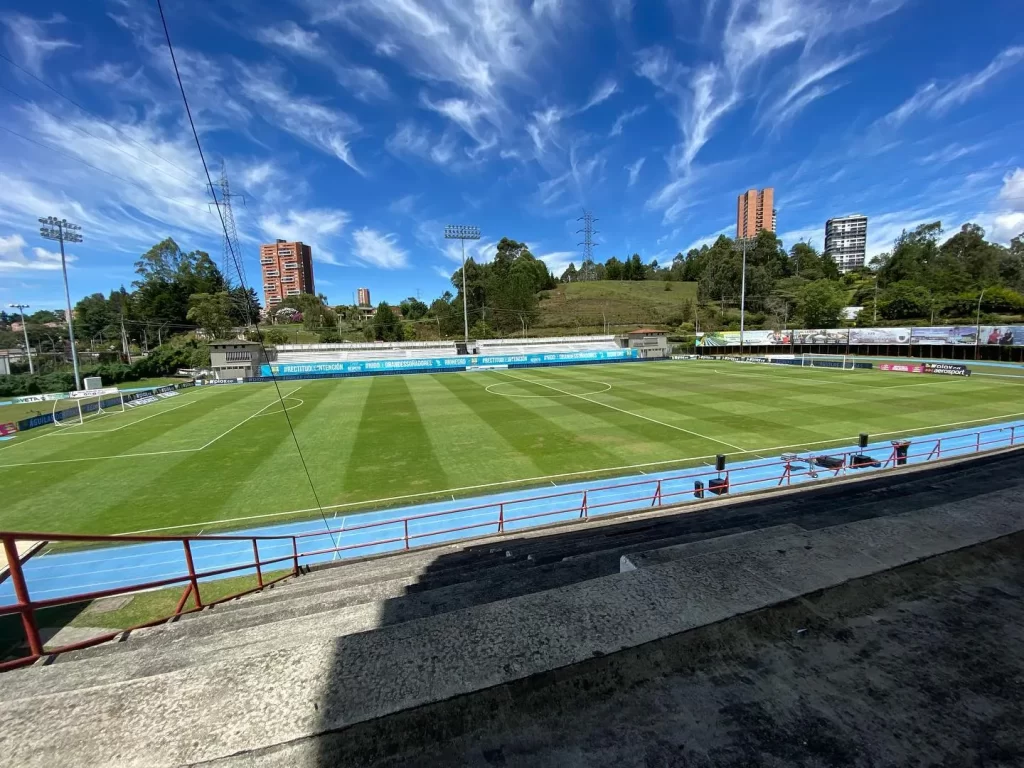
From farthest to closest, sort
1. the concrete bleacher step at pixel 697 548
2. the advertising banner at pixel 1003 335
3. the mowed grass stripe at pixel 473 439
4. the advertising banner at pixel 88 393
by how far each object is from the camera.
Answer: the advertising banner at pixel 1003 335
the advertising banner at pixel 88 393
the mowed grass stripe at pixel 473 439
the concrete bleacher step at pixel 697 548

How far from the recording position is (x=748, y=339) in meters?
72.4

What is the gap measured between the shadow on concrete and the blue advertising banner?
51.4 meters

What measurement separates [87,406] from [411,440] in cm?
3182

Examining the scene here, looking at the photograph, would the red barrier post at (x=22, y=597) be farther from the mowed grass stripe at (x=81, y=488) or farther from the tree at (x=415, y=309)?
the tree at (x=415, y=309)

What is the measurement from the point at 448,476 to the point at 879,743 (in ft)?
55.0

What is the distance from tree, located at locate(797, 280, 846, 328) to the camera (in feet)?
254

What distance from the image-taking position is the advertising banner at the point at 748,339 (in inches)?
2749

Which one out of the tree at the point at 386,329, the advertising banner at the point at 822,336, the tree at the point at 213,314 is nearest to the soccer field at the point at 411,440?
the advertising banner at the point at 822,336

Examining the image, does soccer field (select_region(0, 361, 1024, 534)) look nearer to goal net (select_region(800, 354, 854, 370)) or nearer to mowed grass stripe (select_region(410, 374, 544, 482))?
mowed grass stripe (select_region(410, 374, 544, 482))

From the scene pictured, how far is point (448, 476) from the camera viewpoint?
58.5 feet

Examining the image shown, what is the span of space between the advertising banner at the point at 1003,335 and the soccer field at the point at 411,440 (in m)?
19.5

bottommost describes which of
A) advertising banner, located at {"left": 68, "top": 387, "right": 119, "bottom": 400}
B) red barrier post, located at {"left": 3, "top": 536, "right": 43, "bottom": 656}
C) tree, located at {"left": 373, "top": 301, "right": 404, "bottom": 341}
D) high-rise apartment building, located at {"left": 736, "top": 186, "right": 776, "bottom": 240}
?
advertising banner, located at {"left": 68, "top": 387, "right": 119, "bottom": 400}

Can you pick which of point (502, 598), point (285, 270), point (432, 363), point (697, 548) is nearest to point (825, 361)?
point (432, 363)

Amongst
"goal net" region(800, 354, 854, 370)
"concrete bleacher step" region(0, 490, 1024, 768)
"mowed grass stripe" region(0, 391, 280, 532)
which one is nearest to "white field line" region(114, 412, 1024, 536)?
"mowed grass stripe" region(0, 391, 280, 532)
